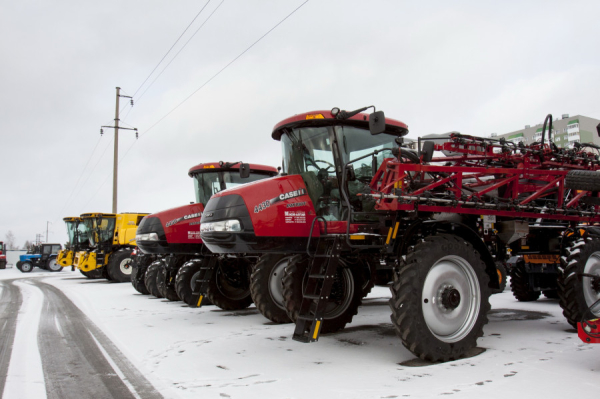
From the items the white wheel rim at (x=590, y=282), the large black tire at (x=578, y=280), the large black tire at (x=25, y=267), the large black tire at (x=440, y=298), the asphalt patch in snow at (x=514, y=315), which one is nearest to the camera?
the large black tire at (x=440, y=298)

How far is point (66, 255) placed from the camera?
20.3m

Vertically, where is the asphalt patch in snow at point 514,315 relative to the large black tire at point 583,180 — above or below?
below

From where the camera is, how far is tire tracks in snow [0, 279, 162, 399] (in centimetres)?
373

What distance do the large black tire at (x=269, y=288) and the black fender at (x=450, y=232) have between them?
2.29 meters

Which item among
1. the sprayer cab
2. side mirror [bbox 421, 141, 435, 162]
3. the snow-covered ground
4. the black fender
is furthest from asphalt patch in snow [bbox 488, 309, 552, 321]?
side mirror [bbox 421, 141, 435, 162]

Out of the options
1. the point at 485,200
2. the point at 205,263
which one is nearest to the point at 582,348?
the point at 485,200

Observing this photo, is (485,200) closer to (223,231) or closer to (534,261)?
(534,261)

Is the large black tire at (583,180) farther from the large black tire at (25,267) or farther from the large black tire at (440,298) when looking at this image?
the large black tire at (25,267)

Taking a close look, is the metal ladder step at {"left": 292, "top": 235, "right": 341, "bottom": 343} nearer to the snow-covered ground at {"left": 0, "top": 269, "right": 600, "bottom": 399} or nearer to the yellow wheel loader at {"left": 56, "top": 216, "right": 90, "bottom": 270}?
the snow-covered ground at {"left": 0, "top": 269, "right": 600, "bottom": 399}

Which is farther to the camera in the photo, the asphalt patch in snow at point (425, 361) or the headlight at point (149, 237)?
the headlight at point (149, 237)

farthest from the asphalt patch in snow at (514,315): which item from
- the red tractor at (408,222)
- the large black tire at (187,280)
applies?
the large black tire at (187,280)

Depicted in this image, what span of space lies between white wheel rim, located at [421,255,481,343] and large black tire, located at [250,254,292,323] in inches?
102

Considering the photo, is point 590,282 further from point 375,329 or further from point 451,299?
point 375,329

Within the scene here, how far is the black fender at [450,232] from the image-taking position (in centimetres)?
472
